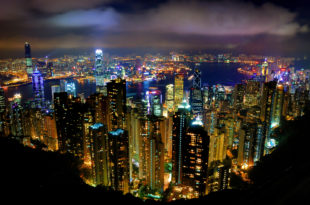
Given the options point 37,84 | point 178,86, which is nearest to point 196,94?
point 178,86

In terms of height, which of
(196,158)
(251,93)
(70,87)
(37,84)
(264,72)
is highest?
(264,72)

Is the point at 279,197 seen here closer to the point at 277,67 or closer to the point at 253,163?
the point at 253,163

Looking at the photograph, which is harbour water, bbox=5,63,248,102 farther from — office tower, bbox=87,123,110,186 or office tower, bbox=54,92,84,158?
office tower, bbox=87,123,110,186

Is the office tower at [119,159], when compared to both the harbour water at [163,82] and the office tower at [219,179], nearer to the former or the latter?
the office tower at [219,179]

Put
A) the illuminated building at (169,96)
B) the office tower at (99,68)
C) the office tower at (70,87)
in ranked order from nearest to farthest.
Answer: the illuminated building at (169,96), the office tower at (70,87), the office tower at (99,68)

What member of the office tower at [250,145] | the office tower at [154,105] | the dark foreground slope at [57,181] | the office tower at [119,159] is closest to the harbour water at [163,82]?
the office tower at [154,105]

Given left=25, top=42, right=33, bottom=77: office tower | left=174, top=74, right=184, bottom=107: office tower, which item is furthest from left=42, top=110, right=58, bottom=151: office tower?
left=174, top=74, right=184, bottom=107: office tower

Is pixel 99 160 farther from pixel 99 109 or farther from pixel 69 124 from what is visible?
pixel 99 109
